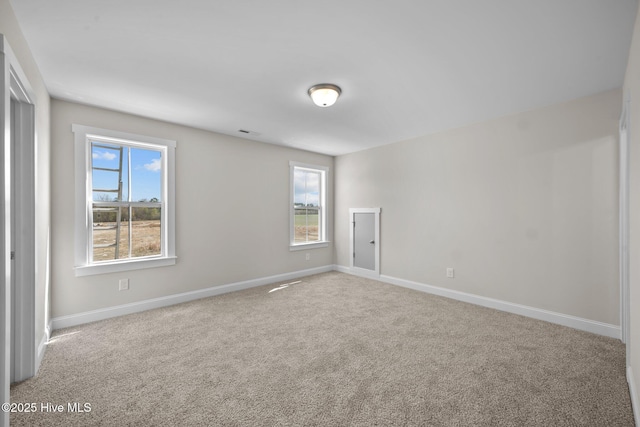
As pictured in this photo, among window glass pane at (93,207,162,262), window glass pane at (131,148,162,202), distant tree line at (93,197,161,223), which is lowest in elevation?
window glass pane at (93,207,162,262)

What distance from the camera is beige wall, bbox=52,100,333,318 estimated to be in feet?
10.1

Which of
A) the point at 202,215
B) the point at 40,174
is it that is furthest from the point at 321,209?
the point at 40,174

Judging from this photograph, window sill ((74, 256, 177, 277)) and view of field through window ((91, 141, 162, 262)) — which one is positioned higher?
view of field through window ((91, 141, 162, 262))

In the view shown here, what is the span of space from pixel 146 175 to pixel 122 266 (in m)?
Result: 1.18

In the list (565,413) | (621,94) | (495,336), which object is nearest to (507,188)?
(621,94)

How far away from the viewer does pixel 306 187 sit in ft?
18.5

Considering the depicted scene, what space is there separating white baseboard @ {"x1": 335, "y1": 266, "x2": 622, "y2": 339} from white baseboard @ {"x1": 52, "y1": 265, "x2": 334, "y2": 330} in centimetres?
226

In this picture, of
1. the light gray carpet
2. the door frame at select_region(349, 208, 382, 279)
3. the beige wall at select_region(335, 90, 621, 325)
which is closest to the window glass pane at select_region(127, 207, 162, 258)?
the light gray carpet

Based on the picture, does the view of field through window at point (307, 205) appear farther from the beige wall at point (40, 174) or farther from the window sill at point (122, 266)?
the beige wall at point (40, 174)

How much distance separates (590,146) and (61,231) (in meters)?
5.71

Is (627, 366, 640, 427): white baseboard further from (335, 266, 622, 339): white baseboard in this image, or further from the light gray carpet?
(335, 266, 622, 339): white baseboard

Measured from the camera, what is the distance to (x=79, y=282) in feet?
10.4

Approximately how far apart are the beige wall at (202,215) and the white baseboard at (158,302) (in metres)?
0.06

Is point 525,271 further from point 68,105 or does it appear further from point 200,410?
point 68,105
